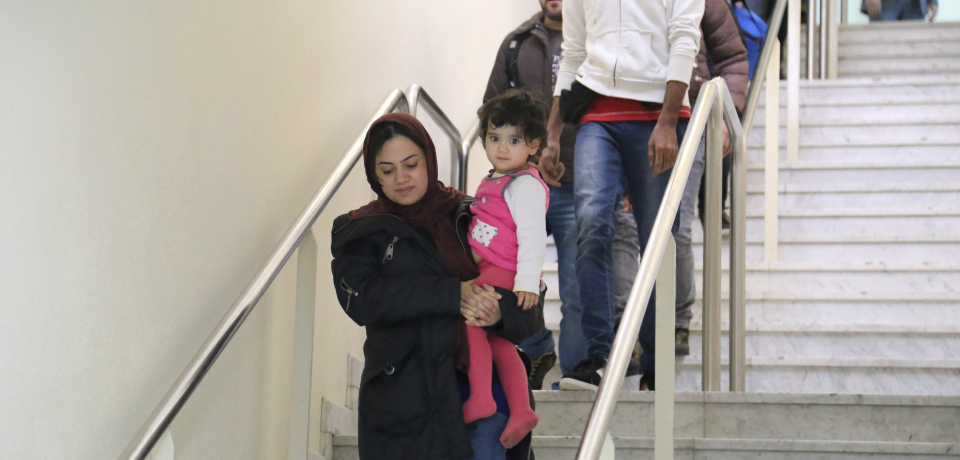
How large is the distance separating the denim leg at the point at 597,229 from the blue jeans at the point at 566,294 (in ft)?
0.38

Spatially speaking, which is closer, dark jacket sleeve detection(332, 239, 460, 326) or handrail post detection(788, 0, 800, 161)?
dark jacket sleeve detection(332, 239, 460, 326)

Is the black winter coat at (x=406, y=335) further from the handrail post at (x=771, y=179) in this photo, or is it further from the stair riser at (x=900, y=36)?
the stair riser at (x=900, y=36)

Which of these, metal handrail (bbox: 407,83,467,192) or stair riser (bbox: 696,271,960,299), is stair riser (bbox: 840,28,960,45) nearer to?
stair riser (bbox: 696,271,960,299)

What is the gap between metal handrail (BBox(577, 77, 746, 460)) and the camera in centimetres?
153

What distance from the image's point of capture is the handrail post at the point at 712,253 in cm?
270

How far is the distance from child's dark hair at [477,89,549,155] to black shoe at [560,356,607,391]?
850 mm

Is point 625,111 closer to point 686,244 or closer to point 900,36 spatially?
point 686,244

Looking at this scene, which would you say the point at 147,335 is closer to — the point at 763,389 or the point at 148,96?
the point at 148,96

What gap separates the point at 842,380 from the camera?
325 cm

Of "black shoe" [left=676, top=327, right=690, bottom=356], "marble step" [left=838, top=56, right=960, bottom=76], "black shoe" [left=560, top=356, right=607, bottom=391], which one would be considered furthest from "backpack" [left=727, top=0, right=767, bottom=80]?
"black shoe" [left=560, top=356, right=607, bottom=391]

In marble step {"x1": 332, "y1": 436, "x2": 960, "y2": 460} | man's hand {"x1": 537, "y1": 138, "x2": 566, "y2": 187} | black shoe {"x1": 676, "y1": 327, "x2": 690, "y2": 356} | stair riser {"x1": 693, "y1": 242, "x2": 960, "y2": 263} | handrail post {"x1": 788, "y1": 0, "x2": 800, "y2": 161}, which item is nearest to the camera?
marble step {"x1": 332, "y1": 436, "x2": 960, "y2": 460}

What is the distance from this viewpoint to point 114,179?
1.83 metres

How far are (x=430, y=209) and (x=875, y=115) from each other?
13.1 feet

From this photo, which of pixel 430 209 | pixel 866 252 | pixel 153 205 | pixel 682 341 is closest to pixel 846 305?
pixel 866 252
